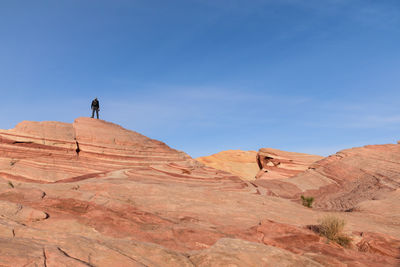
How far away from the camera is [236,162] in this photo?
5075 cm

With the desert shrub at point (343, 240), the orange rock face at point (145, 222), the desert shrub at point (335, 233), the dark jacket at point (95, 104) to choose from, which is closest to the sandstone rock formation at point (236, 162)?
the dark jacket at point (95, 104)

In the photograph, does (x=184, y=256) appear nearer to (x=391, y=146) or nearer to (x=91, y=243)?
(x=91, y=243)

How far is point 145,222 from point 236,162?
40787mm

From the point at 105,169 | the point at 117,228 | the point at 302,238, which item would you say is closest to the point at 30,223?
the point at 117,228

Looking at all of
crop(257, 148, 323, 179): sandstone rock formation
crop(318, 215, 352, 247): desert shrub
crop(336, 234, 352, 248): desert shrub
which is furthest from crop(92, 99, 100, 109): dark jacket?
crop(336, 234, 352, 248): desert shrub

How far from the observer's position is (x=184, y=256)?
6738 millimetres

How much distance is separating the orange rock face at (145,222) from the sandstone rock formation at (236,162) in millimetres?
23655

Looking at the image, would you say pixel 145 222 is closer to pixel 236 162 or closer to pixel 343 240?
pixel 343 240

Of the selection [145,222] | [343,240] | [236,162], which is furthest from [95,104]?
[236,162]

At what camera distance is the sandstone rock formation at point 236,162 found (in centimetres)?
4647

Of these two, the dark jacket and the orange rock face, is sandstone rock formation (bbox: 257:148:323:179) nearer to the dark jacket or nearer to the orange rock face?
the orange rock face

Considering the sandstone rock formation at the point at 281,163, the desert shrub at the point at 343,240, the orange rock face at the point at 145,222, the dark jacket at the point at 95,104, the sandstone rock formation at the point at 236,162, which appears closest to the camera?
the orange rock face at the point at 145,222

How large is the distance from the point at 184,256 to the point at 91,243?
1777 mm

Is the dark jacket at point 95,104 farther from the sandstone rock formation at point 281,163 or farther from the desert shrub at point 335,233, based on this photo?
the desert shrub at point 335,233
